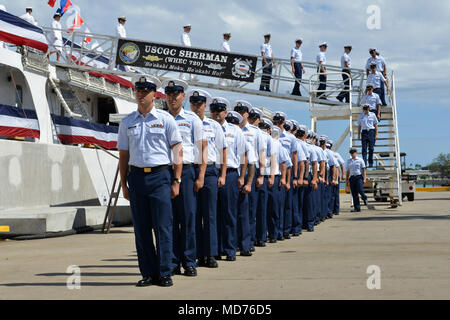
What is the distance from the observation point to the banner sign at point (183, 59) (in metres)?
20.0

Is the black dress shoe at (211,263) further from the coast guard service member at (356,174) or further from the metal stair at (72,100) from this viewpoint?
the metal stair at (72,100)

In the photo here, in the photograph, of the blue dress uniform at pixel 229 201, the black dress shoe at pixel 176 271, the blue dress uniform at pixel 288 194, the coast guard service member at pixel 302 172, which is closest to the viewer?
the black dress shoe at pixel 176 271

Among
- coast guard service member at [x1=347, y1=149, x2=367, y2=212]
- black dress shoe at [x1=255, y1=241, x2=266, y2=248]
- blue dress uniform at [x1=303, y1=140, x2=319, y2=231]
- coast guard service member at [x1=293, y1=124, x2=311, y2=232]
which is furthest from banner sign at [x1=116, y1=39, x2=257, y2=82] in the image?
black dress shoe at [x1=255, y1=241, x2=266, y2=248]

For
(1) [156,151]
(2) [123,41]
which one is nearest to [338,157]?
(2) [123,41]

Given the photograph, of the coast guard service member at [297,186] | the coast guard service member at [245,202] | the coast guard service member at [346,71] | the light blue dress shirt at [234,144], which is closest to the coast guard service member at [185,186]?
the light blue dress shirt at [234,144]

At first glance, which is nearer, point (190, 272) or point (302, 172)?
point (190, 272)

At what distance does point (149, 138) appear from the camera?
5.94 m

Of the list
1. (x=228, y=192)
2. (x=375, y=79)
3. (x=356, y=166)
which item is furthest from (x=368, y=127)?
(x=228, y=192)

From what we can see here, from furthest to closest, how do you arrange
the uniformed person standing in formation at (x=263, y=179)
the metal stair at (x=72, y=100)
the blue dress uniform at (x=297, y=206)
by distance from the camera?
the metal stair at (x=72, y=100)
the blue dress uniform at (x=297, y=206)
the uniformed person standing in formation at (x=263, y=179)

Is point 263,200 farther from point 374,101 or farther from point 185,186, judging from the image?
point 374,101

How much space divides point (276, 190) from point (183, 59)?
11087 mm

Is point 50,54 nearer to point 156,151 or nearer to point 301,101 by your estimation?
point 301,101

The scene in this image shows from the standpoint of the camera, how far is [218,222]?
8039 mm

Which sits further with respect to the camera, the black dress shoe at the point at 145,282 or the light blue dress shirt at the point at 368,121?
the light blue dress shirt at the point at 368,121
